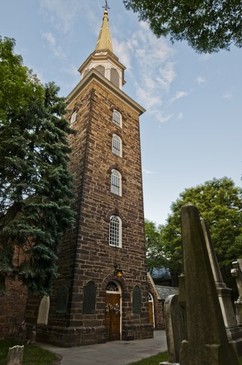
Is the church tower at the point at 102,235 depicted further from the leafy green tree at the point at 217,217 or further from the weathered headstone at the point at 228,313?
the leafy green tree at the point at 217,217

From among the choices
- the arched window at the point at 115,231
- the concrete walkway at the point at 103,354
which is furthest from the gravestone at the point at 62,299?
the arched window at the point at 115,231

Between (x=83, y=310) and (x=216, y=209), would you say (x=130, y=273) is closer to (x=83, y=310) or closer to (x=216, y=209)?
(x=83, y=310)

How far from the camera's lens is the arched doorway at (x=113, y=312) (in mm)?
12500

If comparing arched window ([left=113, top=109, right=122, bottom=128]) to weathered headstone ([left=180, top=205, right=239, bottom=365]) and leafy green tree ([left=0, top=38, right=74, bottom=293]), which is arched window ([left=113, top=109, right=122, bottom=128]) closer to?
leafy green tree ([left=0, top=38, right=74, bottom=293])

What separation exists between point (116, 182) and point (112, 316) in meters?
7.53

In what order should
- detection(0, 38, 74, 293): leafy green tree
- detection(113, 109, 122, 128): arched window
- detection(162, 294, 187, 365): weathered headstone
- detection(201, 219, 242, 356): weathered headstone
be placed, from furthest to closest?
detection(113, 109, 122, 128): arched window → detection(0, 38, 74, 293): leafy green tree → detection(201, 219, 242, 356): weathered headstone → detection(162, 294, 187, 365): weathered headstone

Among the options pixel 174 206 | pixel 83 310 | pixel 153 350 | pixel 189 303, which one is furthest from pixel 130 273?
pixel 174 206

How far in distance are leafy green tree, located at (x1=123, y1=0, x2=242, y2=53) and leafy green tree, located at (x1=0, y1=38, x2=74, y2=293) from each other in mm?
4810

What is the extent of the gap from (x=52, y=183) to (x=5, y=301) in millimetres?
7503

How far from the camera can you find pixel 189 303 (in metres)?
2.99

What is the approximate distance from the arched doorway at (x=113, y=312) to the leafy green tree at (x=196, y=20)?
11.5m

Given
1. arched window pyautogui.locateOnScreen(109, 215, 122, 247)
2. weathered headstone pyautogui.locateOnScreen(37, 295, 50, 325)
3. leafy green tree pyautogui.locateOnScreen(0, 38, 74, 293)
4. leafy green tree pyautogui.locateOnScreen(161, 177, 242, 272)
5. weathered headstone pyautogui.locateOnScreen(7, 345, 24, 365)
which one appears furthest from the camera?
leafy green tree pyautogui.locateOnScreen(161, 177, 242, 272)

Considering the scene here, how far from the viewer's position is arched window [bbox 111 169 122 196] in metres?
15.7

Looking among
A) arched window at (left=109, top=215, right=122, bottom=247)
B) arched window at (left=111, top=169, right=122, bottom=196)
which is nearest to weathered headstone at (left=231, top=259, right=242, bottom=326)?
A: arched window at (left=109, top=215, right=122, bottom=247)
